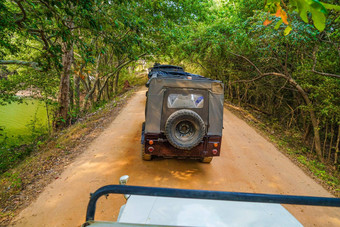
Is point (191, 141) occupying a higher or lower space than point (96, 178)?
higher

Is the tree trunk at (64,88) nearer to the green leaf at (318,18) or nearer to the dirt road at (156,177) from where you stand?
the dirt road at (156,177)

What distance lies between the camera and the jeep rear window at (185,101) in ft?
16.4

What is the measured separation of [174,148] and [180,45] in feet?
26.5

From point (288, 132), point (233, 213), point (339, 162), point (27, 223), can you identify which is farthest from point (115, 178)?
point (288, 132)

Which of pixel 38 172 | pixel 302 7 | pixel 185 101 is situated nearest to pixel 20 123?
pixel 38 172

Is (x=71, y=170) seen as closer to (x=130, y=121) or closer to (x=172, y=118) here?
(x=172, y=118)

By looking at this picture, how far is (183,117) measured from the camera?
465 cm

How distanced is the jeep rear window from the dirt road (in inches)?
77.6

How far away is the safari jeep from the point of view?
4.73m

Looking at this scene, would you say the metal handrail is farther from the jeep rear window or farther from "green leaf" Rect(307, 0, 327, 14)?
the jeep rear window

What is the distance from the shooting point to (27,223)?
3.58 metres

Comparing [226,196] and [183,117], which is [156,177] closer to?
[183,117]

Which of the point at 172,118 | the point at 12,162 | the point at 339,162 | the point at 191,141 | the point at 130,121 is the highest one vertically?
the point at 172,118

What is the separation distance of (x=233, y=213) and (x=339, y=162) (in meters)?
10.1
